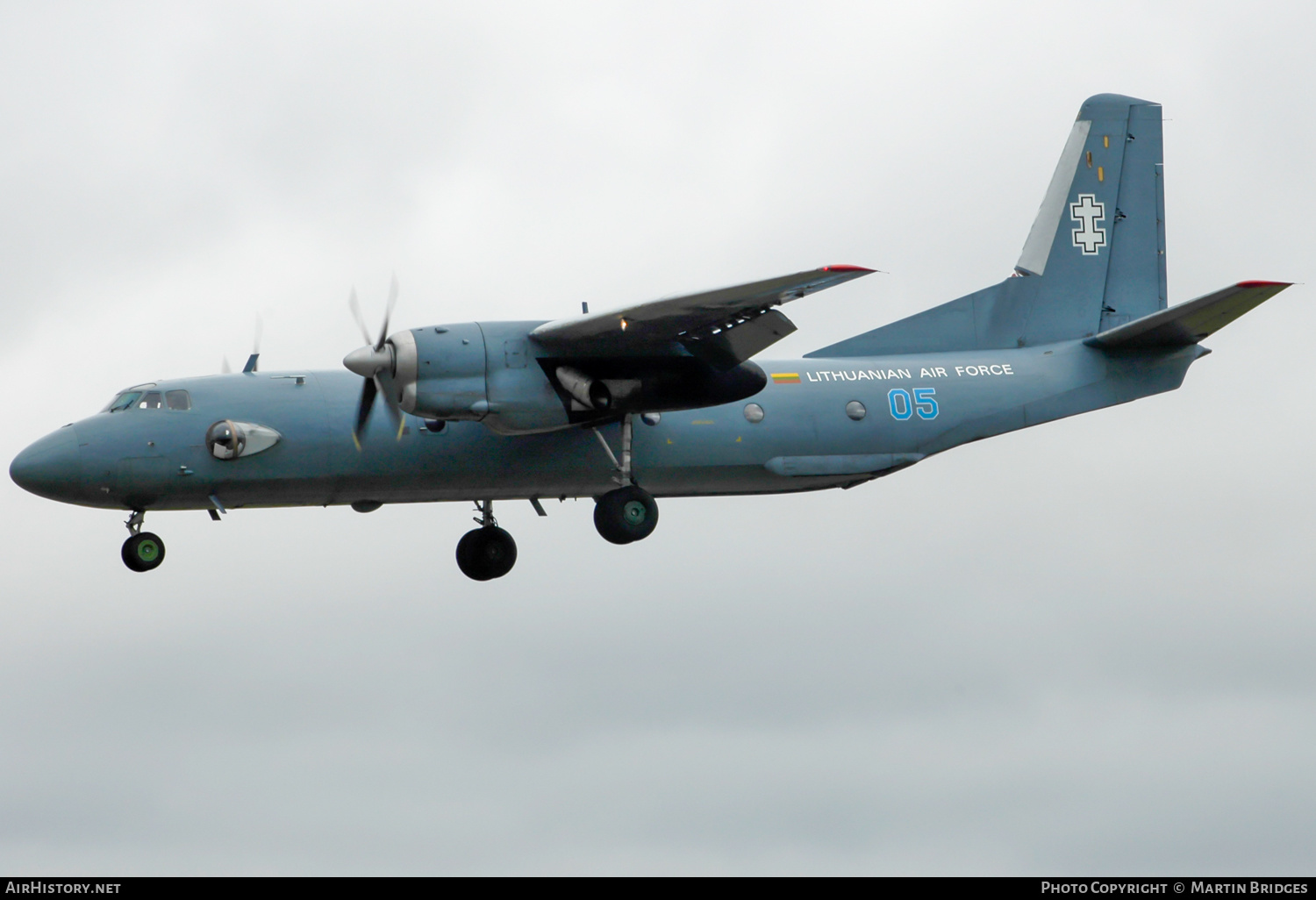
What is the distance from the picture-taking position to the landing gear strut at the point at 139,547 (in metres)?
24.1

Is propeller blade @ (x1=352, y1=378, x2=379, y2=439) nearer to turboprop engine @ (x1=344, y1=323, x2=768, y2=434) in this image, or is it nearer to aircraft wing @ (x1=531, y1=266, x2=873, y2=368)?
turboprop engine @ (x1=344, y1=323, x2=768, y2=434)

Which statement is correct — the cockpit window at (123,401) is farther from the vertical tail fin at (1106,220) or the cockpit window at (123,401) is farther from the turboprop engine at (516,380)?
the vertical tail fin at (1106,220)

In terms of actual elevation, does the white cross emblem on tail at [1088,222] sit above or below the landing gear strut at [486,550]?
above

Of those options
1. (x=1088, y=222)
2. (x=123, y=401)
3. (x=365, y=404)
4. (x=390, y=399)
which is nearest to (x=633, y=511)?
(x=390, y=399)

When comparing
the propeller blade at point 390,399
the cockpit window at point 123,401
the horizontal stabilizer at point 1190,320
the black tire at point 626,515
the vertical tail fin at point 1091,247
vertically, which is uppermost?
the vertical tail fin at point 1091,247

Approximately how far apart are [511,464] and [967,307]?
8.33m

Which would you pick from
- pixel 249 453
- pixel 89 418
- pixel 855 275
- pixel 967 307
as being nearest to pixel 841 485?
pixel 967 307

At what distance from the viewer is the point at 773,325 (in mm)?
23750

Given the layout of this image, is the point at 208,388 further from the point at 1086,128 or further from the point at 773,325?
the point at 1086,128

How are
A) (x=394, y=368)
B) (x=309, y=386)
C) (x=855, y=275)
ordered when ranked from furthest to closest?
(x=309, y=386)
(x=394, y=368)
(x=855, y=275)

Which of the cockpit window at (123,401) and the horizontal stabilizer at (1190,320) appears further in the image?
the horizontal stabilizer at (1190,320)

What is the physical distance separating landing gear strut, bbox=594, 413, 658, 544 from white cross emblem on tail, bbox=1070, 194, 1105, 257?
9.40 metres

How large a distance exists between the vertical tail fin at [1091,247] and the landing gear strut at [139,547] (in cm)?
1263

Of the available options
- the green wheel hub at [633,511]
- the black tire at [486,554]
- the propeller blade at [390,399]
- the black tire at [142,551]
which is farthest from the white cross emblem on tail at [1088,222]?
the black tire at [142,551]
